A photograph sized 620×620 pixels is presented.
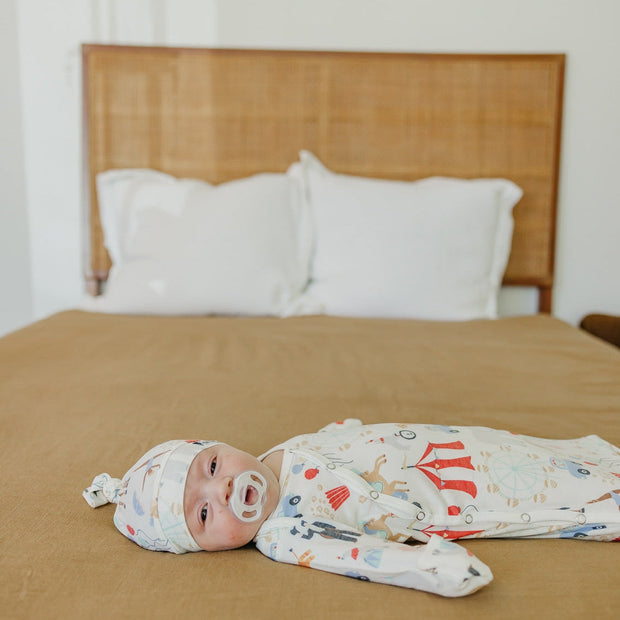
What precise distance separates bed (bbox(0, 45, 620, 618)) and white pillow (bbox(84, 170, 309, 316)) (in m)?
0.05

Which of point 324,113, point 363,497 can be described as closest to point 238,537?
point 363,497

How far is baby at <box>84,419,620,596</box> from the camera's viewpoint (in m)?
0.78

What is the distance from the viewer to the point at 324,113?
2459mm

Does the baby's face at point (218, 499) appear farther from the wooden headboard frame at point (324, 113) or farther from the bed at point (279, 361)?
the wooden headboard frame at point (324, 113)

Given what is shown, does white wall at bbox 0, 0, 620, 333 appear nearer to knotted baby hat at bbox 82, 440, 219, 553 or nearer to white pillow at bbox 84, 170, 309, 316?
white pillow at bbox 84, 170, 309, 316

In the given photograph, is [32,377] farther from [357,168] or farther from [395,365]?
[357,168]

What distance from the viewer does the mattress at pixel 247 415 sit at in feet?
2.25

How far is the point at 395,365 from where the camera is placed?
1.56 meters

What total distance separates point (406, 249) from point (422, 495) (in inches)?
54.9

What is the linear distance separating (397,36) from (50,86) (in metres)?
1.22

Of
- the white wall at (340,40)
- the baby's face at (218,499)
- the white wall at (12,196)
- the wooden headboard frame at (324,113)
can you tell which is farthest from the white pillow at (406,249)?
the baby's face at (218,499)

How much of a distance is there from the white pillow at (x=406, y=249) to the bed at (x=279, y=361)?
7cm

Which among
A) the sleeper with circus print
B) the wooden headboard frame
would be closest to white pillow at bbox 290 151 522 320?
the wooden headboard frame

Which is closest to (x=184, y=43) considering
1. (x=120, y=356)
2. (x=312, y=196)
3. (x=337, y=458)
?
(x=312, y=196)
